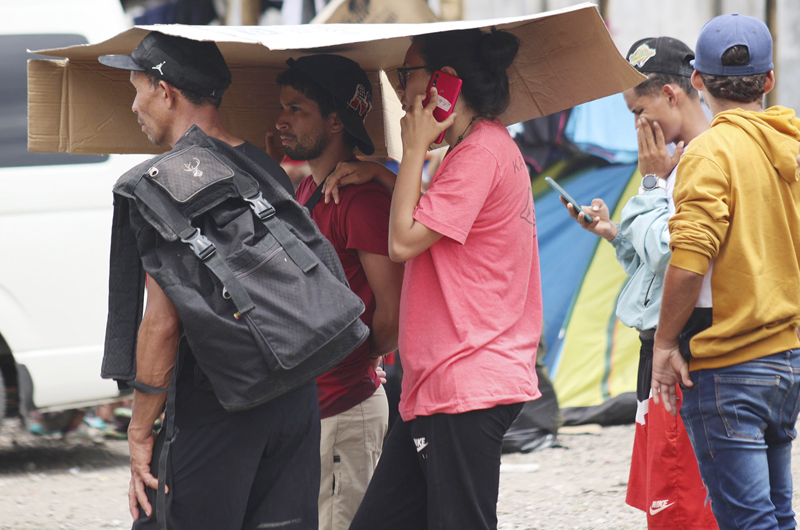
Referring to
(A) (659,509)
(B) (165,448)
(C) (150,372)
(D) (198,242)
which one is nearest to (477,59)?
(D) (198,242)

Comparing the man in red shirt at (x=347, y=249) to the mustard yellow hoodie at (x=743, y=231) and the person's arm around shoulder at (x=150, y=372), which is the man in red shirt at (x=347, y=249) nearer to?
the person's arm around shoulder at (x=150, y=372)

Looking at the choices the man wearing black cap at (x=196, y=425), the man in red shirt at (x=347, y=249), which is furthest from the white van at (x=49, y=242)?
the man wearing black cap at (x=196, y=425)

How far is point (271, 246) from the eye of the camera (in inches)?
77.9

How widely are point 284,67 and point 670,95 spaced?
4.30ft

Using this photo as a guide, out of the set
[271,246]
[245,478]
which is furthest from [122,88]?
[245,478]

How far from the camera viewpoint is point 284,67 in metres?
2.92

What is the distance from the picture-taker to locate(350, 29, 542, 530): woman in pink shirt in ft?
7.32

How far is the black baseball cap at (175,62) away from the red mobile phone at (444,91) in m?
0.58

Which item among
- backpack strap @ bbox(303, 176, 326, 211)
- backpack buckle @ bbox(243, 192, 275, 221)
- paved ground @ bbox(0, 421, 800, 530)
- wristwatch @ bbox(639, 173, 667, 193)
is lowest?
paved ground @ bbox(0, 421, 800, 530)

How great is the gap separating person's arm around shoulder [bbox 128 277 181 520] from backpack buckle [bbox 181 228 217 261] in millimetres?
145

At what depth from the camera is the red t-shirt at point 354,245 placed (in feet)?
8.48

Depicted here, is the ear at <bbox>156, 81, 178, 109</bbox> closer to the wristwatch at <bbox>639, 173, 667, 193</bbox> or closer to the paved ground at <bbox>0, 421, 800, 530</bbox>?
the wristwatch at <bbox>639, 173, 667, 193</bbox>

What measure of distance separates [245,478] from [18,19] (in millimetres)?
3575

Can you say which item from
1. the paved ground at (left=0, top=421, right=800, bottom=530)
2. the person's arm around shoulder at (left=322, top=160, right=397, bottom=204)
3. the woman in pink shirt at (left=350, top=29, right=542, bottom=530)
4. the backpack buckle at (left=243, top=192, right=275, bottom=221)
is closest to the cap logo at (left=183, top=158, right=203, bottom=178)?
the backpack buckle at (left=243, top=192, right=275, bottom=221)
